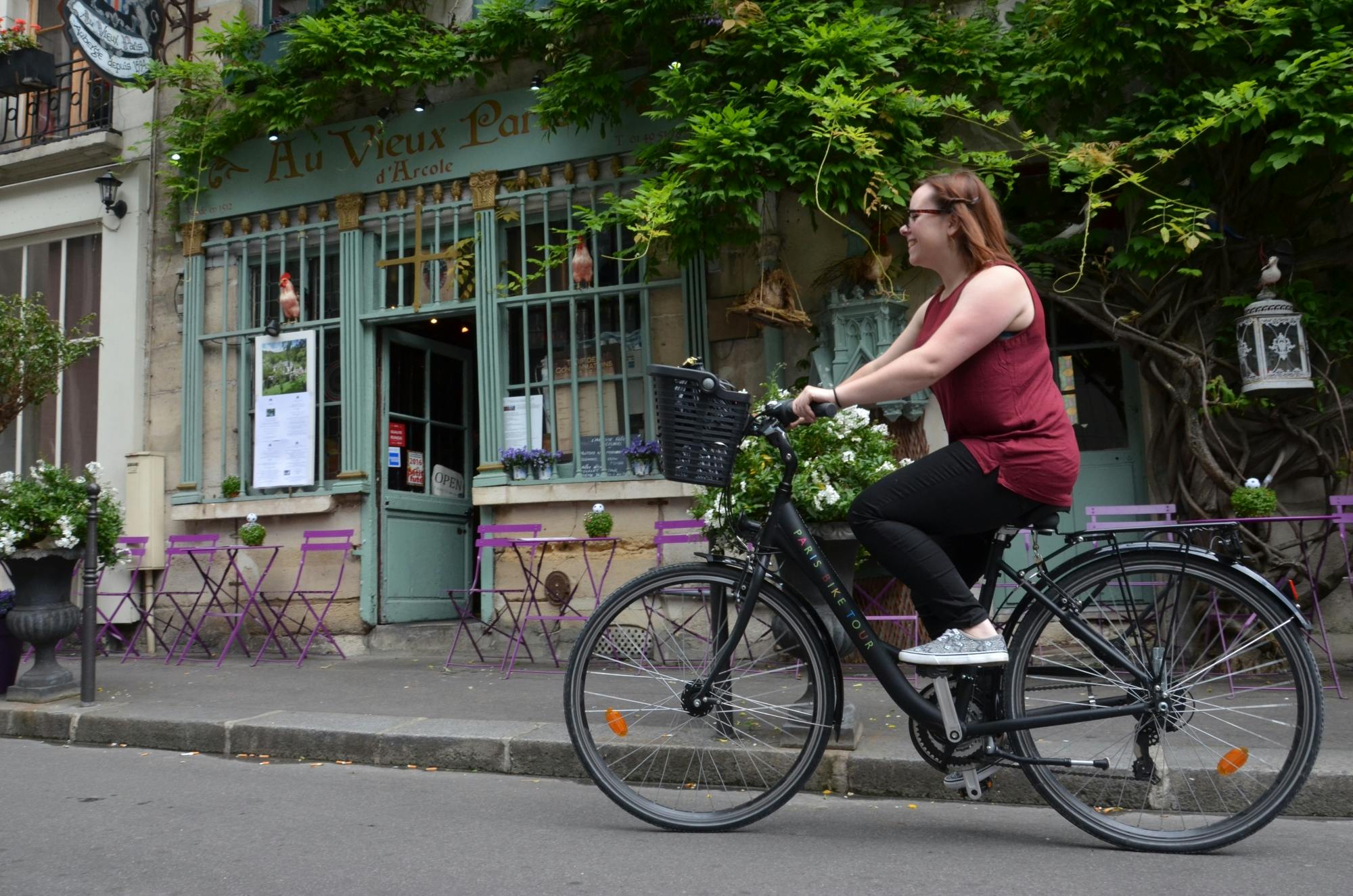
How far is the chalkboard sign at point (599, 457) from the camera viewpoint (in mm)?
8211

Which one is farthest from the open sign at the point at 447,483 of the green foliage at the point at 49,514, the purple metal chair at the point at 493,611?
the green foliage at the point at 49,514

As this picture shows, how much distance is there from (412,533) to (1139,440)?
554cm

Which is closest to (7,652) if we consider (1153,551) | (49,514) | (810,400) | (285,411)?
(49,514)

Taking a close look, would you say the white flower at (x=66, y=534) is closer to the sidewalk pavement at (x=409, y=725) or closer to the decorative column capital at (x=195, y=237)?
the sidewalk pavement at (x=409, y=725)

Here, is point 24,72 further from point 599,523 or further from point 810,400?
point 810,400

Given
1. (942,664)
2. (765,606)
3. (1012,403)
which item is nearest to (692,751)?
Result: (765,606)

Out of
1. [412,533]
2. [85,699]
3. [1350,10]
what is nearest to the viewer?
[1350,10]

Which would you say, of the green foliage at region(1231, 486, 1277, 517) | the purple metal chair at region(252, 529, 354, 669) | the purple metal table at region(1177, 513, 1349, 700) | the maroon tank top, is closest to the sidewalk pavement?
the purple metal table at region(1177, 513, 1349, 700)

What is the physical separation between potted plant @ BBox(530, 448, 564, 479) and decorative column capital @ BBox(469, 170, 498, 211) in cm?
195

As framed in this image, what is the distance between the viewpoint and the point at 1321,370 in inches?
255

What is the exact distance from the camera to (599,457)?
8289mm

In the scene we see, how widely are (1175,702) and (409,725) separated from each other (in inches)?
129

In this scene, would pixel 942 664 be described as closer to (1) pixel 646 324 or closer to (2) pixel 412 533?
(1) pixel 646 324

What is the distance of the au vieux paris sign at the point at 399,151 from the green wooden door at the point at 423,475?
1.32m
